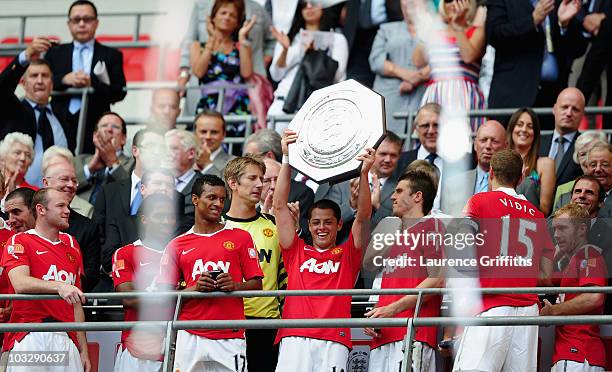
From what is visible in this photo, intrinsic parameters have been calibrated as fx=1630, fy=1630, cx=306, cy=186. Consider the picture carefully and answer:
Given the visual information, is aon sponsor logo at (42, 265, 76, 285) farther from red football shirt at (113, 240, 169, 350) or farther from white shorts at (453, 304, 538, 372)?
white shorts at (453, 304, 538, 372)

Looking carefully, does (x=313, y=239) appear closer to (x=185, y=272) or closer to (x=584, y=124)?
(x=185, y=272)

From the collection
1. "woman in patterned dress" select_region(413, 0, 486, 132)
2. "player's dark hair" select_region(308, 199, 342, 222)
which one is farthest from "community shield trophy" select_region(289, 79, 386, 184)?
"woman in patterned dress" select_region(413, 0, 486, 132)

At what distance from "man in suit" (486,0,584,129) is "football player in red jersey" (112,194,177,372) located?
3.84 meters

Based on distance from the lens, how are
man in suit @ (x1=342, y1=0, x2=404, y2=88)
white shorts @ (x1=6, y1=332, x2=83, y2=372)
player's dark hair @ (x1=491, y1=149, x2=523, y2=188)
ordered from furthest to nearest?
1. man in suit @ (x1=342, y1=0, x2=404, y2=88)
2. white shorts @ (x1=6, y1=332, x2=83, y2=372)
3. player's dark hair @ (x1=491, y1=149, x2=523, y2=188)

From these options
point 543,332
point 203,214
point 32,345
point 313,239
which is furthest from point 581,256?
point 32,345

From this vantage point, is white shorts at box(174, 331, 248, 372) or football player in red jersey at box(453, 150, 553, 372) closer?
football player in red jersey at box(453, 150, 553, 372)

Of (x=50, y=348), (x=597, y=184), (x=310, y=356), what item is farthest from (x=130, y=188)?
(x=597, y=184)

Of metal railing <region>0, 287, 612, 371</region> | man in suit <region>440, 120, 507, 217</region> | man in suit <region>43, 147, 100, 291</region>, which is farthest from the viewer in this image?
man in suit <region>440, 120, 507, 217</region>

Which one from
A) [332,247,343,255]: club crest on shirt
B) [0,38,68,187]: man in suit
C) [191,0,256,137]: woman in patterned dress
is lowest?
[332,247,343,255]: club crest on shirt

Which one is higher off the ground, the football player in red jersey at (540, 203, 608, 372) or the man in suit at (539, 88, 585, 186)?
the man in suit at (539, 88, 585, 186)

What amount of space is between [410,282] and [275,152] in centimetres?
244

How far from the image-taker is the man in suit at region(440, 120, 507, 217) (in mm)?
12523

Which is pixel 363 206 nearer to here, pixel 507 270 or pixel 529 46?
pixel 507 270

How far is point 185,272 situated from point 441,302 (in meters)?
1.74
